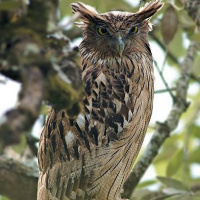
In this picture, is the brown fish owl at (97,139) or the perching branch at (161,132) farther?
the perching branch at (161,132)

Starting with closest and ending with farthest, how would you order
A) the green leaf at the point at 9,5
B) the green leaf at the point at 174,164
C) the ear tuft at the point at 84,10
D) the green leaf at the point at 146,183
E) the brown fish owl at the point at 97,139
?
the green leaf at the point at 9,5 < the brown fish owl at the point at 97,139 < the ear tuft at the point at 84,10 < the green leaf at the point at 174,164 < the green leaf at the point at 146,183

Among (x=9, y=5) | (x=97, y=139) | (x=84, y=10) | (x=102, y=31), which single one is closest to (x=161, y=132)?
(x=97, y=139)

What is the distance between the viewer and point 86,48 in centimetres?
457

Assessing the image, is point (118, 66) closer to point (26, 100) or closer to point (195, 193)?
point (195, 193)

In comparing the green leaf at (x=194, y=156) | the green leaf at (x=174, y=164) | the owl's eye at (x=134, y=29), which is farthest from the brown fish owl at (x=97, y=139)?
the green leaf at (x=194, y=156)

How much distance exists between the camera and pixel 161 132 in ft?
14.8

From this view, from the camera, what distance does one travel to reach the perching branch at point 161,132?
4.33 metres

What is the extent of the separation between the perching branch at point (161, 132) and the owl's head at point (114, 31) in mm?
594

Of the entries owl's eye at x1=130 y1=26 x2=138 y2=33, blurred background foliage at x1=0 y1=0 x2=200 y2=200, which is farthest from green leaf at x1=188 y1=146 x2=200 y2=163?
owl's eye at x1=130 y1=26 x2=138 y2=33

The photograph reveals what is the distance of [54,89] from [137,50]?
97.9 inches

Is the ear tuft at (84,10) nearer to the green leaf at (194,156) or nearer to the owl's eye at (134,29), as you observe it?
the owl's eye at (134,29)

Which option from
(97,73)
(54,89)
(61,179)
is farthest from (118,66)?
(54,89)

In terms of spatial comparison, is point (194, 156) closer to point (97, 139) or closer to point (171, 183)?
point (171, 183)

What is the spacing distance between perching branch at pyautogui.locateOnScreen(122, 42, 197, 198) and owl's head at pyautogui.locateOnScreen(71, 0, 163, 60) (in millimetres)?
594
